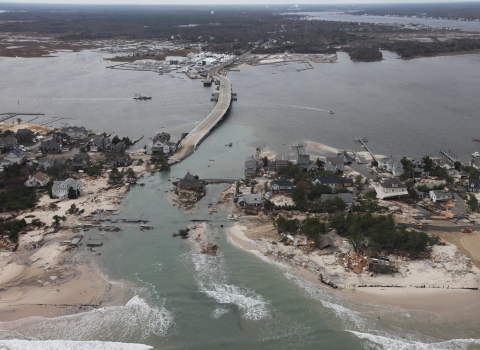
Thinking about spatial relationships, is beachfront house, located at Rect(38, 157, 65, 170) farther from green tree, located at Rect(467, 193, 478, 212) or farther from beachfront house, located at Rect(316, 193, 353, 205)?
green tree, located at Rect(467, 193, 478, 212)

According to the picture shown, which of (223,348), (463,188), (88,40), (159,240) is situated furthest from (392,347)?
(88,40)

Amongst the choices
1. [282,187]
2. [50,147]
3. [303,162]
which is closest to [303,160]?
[303,162]

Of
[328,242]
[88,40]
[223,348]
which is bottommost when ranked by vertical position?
[223,348]

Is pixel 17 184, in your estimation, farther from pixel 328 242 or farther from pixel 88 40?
pixel 88 40

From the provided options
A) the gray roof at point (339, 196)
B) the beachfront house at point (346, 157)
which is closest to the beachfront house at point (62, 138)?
the beachfront house at point (346, 157)

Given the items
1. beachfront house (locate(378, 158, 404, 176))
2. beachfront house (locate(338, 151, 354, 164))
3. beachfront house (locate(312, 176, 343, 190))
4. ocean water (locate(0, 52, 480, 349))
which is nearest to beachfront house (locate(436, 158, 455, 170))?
beachfront house (locate(378, 158, 404, 176))

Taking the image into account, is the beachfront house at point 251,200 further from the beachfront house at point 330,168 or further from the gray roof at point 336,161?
Result: the gray roof at point 336,161
